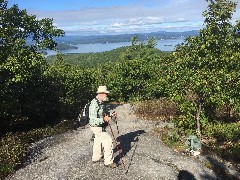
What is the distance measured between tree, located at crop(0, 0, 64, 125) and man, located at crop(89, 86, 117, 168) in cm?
764

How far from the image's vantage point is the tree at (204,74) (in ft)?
53.6

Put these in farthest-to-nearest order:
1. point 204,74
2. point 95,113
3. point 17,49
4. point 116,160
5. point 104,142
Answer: point 17,49 → point 204,74 → point 116,160 → point 104,142 → point 95,113

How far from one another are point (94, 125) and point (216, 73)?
23.5 ft

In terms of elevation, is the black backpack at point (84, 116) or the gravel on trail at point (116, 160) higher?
the black backpack at point (84, 116)

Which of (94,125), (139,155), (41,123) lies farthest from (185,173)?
(41,123)

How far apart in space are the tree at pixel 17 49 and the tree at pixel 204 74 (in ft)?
26.4

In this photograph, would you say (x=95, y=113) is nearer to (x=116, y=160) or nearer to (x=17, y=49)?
(x=116, y=160)

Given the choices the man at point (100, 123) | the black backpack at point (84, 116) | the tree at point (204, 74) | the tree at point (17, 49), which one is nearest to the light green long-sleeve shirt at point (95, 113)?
the man at point (100, 123)

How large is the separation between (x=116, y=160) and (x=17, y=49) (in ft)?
32.4

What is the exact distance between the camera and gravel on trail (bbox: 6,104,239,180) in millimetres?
13031

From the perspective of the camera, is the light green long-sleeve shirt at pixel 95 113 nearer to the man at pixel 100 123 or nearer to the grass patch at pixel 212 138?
the man at pixel 100 123

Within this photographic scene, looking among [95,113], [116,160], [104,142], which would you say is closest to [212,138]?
[116,160]

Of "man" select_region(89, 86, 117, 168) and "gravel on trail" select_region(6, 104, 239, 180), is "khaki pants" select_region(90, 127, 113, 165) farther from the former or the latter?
"gravel on trail" select_region(6, 104, 239, 180)

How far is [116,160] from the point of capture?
14.1m
